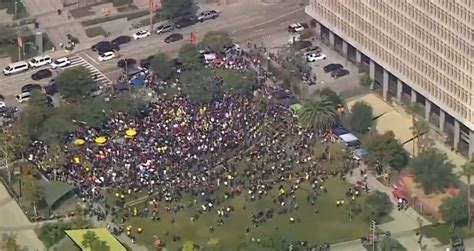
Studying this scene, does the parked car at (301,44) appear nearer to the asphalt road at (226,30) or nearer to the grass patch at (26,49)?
the asphalt road at (226,30)

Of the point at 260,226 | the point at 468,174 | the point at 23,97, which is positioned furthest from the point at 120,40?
the point at 468,174

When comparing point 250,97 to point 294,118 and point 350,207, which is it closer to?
point 294,118

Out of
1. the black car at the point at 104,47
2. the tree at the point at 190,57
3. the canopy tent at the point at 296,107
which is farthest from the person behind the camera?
the black car at the point at 104,47

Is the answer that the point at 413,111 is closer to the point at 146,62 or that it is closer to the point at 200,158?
the point at 200,158

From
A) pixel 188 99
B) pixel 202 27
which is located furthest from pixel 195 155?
pixel 202 27

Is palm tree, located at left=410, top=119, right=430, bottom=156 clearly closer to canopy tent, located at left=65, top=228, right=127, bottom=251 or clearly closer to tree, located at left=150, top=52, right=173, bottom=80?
tree, located at left=150, top=52, right=173, bottom=80

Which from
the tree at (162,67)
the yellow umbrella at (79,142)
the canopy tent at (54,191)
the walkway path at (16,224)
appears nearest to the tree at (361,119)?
the tree at (162,67)
